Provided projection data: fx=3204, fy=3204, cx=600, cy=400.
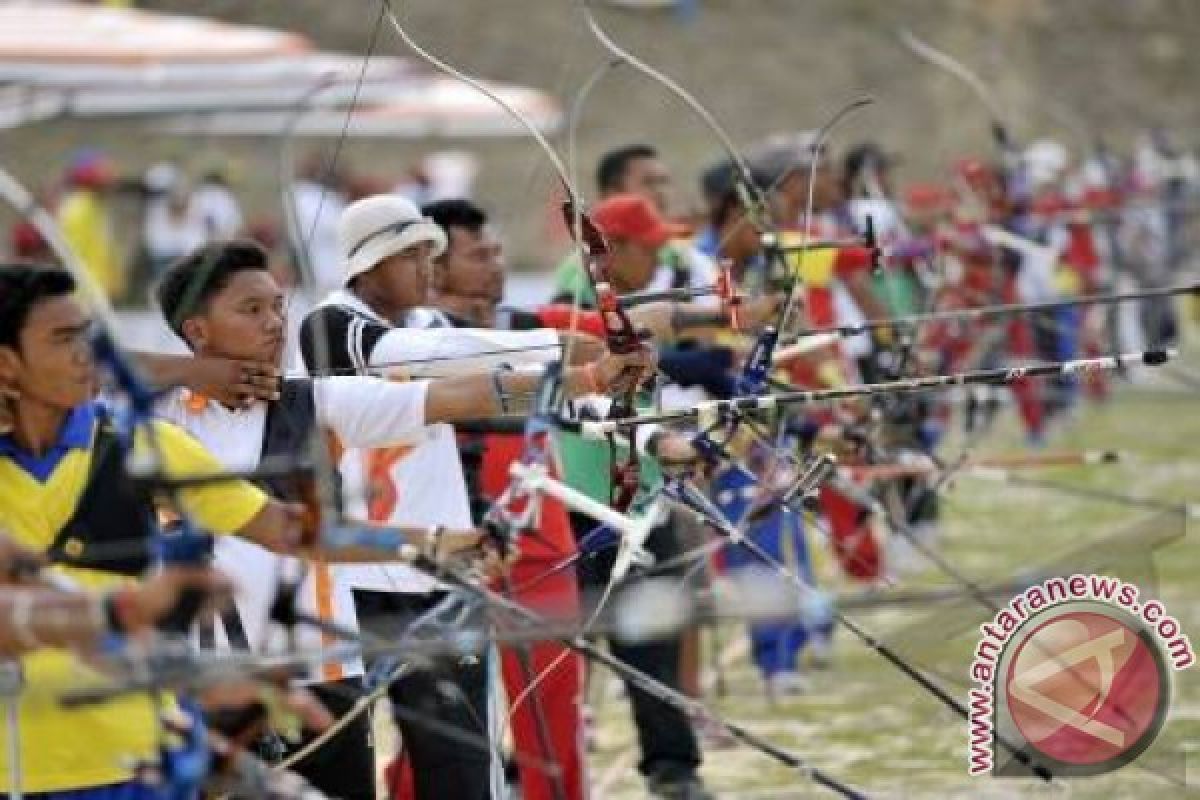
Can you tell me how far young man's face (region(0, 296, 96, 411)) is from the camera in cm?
531

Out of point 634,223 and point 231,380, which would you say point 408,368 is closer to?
point 231,380

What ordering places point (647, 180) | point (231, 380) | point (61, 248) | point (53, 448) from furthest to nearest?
point (647, 180) → point (231, 380) → point (53, 448) → point (61, 248)

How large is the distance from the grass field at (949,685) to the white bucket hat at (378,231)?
148cm

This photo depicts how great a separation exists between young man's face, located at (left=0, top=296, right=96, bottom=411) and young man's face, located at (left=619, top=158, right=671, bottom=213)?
15.4ft

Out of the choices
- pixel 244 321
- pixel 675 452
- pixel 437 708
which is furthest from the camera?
pixel 675 452

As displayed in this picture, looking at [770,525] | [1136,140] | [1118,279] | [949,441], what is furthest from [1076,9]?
[770,525]

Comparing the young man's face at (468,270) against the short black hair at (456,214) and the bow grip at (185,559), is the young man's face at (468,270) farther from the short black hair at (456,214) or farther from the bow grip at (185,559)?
the bow grip at (185,559)

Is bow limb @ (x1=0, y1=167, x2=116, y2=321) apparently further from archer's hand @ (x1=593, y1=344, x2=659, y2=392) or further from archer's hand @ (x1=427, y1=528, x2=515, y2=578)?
archer's hand @ (x1=593, y1=344, x2=659, y2=392)

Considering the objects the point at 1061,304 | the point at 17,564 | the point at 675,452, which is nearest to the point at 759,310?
the point at 675,452

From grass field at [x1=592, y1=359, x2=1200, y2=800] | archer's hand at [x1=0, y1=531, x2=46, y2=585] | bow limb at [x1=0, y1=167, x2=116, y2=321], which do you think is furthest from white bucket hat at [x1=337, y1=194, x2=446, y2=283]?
archer's hand at [x1=0, y1=531, x2=46, y2=585]

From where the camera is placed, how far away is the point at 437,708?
275 inches

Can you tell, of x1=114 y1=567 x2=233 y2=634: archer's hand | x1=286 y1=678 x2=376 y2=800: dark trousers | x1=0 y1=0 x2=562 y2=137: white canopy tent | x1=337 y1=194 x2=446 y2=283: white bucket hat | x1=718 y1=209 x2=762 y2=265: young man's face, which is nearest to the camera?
x1=114 y1=567 x2=233 y2=634: archer's hand

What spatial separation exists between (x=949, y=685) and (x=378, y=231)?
2.46 meters

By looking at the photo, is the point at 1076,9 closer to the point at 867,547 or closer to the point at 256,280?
the point at 867,547
